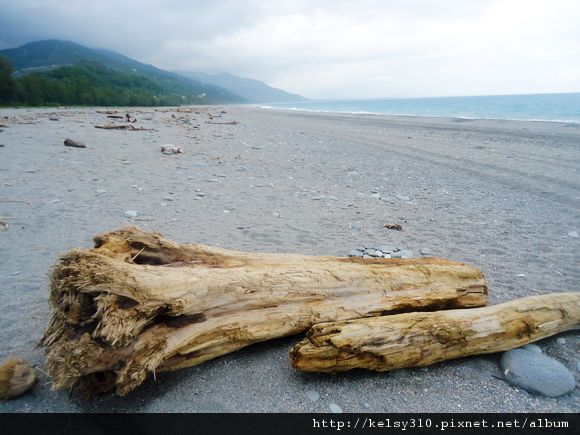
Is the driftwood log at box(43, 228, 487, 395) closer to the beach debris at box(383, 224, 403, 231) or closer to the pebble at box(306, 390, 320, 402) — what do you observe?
the pebble at box(306, 390, 320, 402)

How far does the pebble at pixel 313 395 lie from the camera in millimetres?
2124

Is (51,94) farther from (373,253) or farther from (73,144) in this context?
(373,253)

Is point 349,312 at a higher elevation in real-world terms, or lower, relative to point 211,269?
lower

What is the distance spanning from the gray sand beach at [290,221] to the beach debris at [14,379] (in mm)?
61

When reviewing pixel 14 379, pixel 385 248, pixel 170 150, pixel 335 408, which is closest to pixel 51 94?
pixel 170 150

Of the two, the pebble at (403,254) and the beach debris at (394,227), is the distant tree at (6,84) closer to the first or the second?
the beach debris at (394,227)

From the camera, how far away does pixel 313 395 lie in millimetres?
2150

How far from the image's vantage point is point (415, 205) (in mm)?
6559

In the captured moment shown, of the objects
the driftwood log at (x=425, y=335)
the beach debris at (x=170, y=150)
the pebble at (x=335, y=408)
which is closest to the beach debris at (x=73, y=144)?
the beach debris at (x=170, y=150)

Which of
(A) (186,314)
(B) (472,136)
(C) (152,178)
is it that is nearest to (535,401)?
(A) (186,314)

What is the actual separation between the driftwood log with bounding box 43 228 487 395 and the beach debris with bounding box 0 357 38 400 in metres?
0.27

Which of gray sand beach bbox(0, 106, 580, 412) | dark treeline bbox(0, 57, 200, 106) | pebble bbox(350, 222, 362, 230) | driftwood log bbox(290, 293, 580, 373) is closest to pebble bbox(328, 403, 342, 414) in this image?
gray sand beach bbox(0, 106, 580, 412)

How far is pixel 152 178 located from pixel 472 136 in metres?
17.6

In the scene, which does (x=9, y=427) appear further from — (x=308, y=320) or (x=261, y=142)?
(x=261, y=142)
